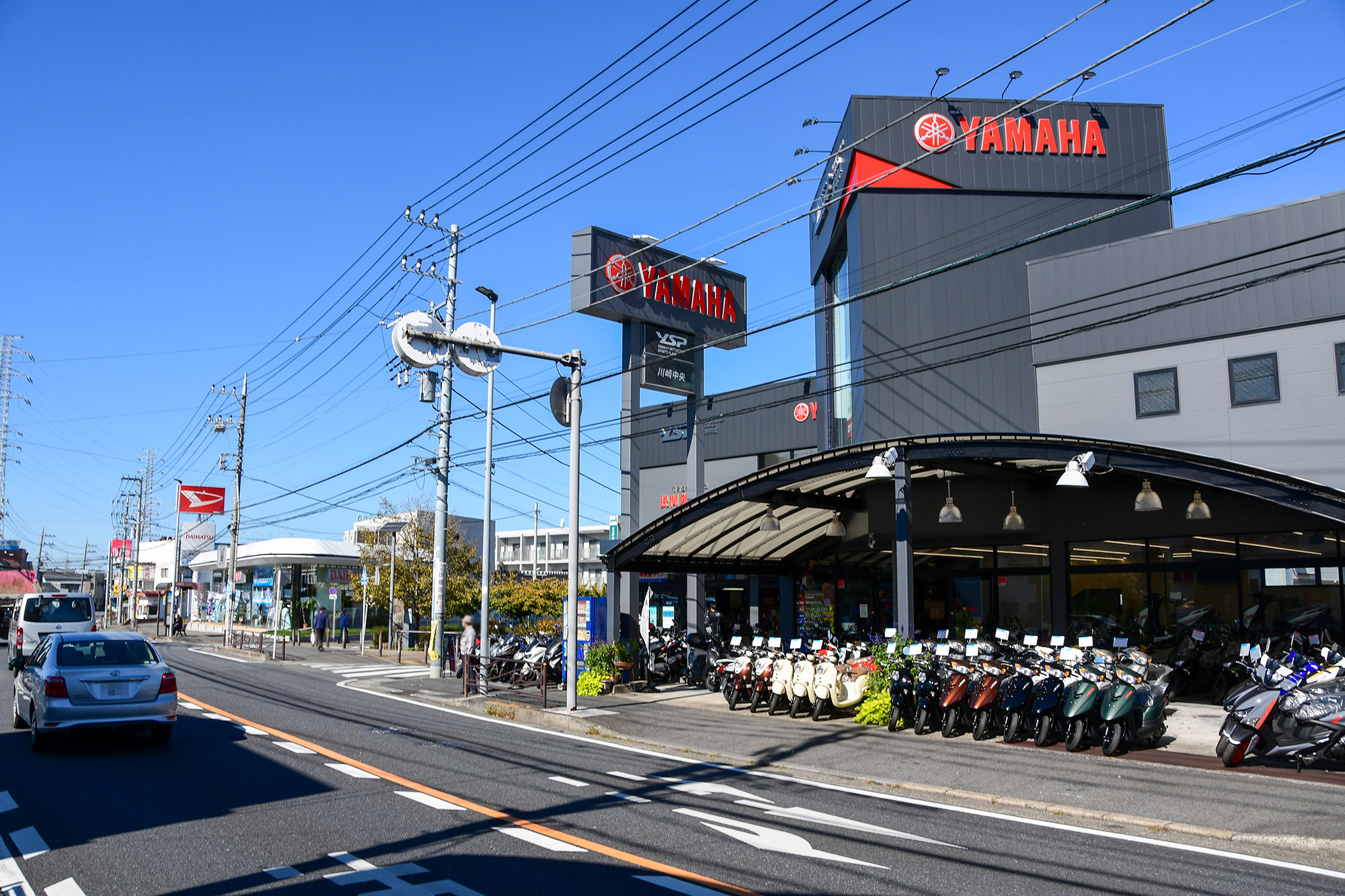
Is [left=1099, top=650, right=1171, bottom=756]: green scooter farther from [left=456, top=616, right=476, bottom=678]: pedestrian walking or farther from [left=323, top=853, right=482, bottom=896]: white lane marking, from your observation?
[left=456, top=616, right=476, bottom=678]: pedestrian walking

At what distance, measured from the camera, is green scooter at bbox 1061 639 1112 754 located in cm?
1209

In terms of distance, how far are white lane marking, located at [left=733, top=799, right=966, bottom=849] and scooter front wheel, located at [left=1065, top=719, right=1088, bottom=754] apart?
492 centimetres

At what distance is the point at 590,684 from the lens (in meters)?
19.3

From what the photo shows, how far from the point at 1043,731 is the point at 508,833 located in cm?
800

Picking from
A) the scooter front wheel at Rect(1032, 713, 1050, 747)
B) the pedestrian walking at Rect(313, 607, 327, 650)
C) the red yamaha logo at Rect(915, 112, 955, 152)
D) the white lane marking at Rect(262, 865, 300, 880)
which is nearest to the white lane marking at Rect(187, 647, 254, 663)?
the pedestrian walking at Rect(313, 607, 327, 650)

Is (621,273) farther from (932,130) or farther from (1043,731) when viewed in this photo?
(1043,731)

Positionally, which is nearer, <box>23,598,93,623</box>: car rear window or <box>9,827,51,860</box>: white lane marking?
<box>9,827,51,860</box>: white lane marking

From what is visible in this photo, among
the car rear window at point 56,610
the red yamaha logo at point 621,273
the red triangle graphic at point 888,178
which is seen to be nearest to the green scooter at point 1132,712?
the red triangle graphic at point 888,178

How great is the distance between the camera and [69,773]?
10.3 metres

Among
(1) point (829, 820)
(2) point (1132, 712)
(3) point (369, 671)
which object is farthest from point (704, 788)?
(3) point (369, 671)

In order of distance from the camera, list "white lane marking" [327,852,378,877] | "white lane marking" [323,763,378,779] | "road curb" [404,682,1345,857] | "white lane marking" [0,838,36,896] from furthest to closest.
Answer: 1. "white lane marking" [323,763,378,779]
2. "road curb" [404,682,1345,857]
3. "white lane marking" [327,852,378,877]
4. "white lane marking" [0,838,36,896]

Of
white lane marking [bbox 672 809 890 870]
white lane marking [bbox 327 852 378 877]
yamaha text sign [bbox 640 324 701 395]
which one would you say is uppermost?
yamaha text sign [bbox 640 324 701 395]

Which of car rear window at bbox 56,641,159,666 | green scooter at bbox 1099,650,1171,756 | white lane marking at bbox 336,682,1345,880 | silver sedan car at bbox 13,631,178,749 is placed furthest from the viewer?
car rear window at bbox 56,641,159,666

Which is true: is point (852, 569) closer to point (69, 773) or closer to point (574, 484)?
point (574, 484)
